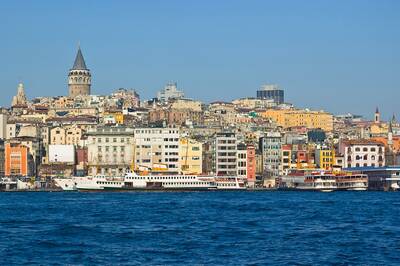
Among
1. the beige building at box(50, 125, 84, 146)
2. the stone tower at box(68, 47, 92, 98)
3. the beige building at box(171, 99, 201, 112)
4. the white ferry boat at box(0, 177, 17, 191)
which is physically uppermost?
the stone tower at box(68, 47, 92, 98)

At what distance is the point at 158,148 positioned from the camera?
9606cm

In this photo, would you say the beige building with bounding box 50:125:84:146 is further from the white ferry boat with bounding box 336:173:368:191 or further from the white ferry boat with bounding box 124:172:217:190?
the white ferry boat with bounding box 336:173:368:191

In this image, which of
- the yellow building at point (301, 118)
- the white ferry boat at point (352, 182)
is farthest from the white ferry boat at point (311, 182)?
the yellow building at point (301, 118)

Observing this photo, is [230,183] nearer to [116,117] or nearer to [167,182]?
[167,182]

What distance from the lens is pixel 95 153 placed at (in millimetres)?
96812

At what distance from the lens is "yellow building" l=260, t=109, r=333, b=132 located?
523 ft

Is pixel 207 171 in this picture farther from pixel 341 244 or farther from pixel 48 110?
pixel 341 244

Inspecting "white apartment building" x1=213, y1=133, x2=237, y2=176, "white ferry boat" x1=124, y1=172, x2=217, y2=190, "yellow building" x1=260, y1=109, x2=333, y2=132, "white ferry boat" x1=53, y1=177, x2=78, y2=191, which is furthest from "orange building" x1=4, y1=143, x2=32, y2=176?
"yellow building" x1=260, y1=109, x2=333, y2=132

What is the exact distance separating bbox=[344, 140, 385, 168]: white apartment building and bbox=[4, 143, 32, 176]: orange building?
28427mm

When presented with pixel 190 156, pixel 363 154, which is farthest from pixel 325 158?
pixel 190 156

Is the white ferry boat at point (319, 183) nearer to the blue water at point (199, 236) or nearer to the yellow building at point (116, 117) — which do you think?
the yellow building at point (116, 117)

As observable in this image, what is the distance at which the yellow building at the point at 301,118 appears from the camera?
160 metres

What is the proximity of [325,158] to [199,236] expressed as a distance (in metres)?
69.8

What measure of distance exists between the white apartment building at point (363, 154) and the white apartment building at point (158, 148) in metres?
18.1
